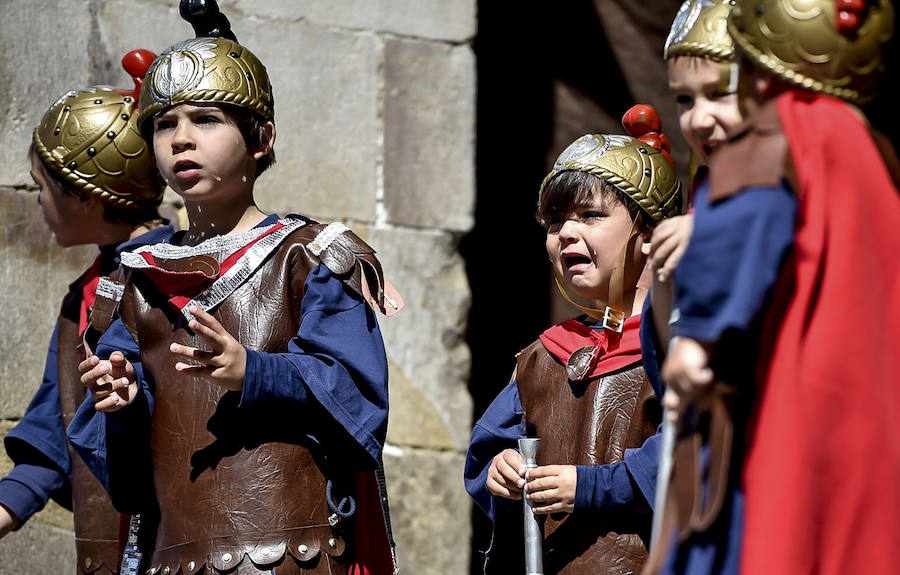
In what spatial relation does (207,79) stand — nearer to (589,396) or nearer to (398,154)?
(589,396)

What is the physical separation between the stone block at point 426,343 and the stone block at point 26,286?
1.00 metres

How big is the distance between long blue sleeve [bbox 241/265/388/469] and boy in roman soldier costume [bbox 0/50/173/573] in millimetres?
850

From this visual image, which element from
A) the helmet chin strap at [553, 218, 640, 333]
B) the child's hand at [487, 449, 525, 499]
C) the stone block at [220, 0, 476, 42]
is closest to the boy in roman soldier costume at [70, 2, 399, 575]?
the child's hand at [487, 449, 525, 499]

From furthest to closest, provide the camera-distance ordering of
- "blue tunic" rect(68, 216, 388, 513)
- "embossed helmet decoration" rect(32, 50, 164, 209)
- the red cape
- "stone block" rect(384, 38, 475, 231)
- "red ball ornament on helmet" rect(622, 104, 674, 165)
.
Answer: "stone block" rect(384, 38, 475, 231), "embossed helmet decoration" rect(32, 50, 164, 209), "red ball ornament on helmet" rect(622, 104, 674, 165), "blue tunic" rect(68, 216, 388, 513), the red cape

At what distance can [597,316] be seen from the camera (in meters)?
3.05

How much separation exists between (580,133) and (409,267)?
3.19ft

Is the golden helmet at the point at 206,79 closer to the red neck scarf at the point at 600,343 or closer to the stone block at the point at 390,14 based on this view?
the red neck scarf at the point at 600,343

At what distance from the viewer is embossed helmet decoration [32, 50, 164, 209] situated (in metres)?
3.61

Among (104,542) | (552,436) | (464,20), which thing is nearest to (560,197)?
(552,436)

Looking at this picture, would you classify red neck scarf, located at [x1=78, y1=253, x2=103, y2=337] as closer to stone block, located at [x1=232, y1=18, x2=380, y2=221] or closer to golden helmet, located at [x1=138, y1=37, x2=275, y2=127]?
golden helmet, located at [x1=138, y1=37, x2=275, y2=127]

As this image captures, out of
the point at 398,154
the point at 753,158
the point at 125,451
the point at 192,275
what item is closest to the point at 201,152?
the point at 192,275

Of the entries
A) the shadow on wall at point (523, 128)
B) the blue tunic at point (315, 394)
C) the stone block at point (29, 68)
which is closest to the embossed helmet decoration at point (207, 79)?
the blue tunic at point (315, 394)

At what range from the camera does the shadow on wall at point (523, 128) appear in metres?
5.00

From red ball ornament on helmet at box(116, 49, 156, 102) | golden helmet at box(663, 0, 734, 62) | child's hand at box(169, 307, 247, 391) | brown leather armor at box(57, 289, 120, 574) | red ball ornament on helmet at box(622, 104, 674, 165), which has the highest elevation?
golden helmet at box(663, 0, 734, 62)
